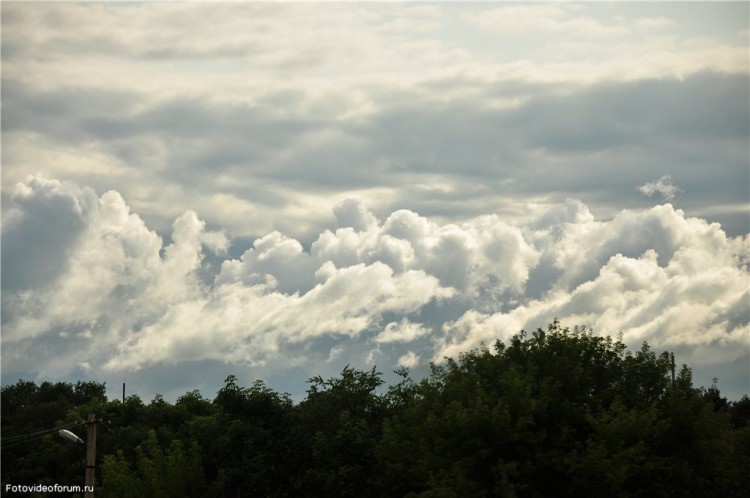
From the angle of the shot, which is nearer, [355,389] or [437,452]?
[437,452]

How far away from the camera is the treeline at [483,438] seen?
163 ft

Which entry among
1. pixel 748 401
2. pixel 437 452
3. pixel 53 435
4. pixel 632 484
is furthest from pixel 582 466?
pixel 748 401

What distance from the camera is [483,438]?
5059 centimetres

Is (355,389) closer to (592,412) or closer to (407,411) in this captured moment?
(407,411)

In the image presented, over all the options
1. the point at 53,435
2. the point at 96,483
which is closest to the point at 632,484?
the point at 96,483

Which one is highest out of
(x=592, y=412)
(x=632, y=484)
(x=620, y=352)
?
(x=620, y=352)

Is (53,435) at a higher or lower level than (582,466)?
higher

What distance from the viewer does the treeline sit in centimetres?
4969

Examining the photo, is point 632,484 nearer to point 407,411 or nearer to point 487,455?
point 487,455

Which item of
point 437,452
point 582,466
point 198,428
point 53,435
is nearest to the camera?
point 582,466

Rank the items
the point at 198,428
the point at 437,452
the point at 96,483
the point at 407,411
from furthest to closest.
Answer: the point at 96,483
the point at 198,428
the point at 407,411
the point at 437,452

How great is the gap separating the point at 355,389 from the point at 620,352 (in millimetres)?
18915

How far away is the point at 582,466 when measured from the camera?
157ft

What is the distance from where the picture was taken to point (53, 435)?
94.1 m
